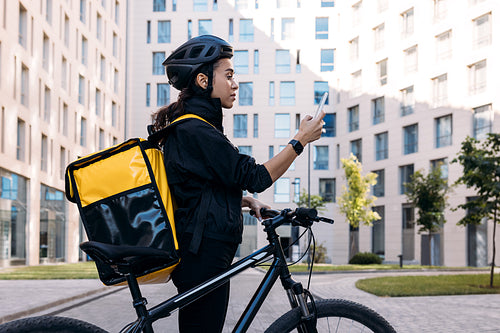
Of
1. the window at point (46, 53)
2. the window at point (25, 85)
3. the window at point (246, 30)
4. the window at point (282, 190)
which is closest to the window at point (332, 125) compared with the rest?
the window at point (282, 190)

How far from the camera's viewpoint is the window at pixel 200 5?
56562 mm

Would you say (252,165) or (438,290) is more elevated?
(252,165)

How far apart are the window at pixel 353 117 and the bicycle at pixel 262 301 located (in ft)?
156

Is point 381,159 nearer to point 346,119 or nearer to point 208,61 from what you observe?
point 346,119

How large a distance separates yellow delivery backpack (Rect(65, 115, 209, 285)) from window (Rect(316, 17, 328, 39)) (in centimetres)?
5351

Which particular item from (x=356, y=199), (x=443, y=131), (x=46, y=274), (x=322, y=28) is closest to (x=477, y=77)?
(x=443, y=131)

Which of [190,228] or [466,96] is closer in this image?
[190,228]

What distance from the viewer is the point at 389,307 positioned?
10.6m

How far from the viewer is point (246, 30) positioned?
55.8 metres

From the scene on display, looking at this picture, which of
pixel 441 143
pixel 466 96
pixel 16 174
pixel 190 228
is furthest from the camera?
pixel 441 143

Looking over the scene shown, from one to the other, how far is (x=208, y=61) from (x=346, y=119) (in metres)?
48.6

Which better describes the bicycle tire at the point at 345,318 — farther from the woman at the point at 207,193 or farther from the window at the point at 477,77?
the window at the point at 477,77

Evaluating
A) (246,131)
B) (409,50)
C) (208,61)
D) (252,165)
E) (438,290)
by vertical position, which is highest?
(409,50)

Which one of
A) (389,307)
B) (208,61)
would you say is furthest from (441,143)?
(208,61)
